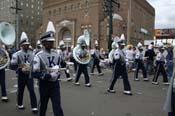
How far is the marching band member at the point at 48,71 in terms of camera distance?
19.9 ft

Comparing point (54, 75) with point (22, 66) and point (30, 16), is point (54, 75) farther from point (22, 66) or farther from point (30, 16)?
point (30, 16)

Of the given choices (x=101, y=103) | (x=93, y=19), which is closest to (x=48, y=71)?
(x=101, y=103)

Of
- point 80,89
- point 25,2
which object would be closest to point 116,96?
point 80,89

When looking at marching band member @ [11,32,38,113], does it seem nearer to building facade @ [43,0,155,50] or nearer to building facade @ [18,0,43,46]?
building facade @ [43,0,155,50]

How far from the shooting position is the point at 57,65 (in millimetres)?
6227

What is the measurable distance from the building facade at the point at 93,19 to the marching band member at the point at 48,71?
52.1 meters

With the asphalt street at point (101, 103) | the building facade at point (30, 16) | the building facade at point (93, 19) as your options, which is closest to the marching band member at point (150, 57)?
the asphalt street at point (101, 103)

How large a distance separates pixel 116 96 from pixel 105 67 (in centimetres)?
1317

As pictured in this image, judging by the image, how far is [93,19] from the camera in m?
65.5

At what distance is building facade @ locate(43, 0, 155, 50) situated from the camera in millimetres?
63094

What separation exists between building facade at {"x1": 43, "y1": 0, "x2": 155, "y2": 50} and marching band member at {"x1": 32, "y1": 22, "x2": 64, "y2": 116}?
5211 cm

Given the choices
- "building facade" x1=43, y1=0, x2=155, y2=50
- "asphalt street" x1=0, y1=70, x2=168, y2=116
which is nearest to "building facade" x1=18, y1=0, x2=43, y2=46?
"building facade" x1=43, y1=0, x2=155, y2=50

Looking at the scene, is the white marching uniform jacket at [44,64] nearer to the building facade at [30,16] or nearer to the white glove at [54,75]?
the white glove at [54,75]

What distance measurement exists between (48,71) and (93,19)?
197 feet
